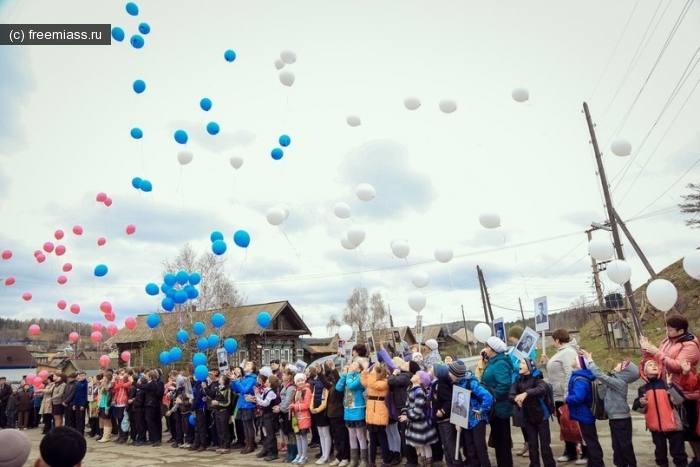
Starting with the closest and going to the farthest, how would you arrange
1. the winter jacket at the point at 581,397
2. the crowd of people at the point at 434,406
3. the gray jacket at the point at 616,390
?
the crowd of people at the point at 434,406 < the gray jacket at the point at 616,390 < the winter jacket at the point at 581,397

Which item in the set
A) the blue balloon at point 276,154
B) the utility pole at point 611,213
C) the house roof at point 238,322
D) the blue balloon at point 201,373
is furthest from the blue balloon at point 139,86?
the house roof at point 238,322

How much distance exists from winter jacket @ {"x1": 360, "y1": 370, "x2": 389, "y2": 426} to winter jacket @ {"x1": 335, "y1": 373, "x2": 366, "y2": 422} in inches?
9.4

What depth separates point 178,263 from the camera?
99.3 feet

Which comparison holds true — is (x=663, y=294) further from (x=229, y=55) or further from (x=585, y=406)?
(x=229, y=55)

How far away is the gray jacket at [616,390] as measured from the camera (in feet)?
19.8

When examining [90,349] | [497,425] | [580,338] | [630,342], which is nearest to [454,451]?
[497,425]

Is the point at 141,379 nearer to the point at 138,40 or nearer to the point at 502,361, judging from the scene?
the point at 138,40

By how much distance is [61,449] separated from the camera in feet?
8.64

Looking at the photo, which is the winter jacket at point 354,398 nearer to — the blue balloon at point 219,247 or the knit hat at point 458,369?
the knit hat at point 458,369

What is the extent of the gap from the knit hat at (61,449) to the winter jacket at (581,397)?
5.68m

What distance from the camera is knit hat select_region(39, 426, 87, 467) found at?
8.61 feet

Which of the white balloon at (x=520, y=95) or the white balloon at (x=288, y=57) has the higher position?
the white balloon at (x=288, y=57)

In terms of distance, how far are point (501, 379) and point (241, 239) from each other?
6.80m

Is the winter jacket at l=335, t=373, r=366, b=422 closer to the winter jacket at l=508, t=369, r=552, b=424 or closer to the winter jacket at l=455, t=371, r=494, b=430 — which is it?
the winter jacket at l=455, t=371, r=494, b=430
